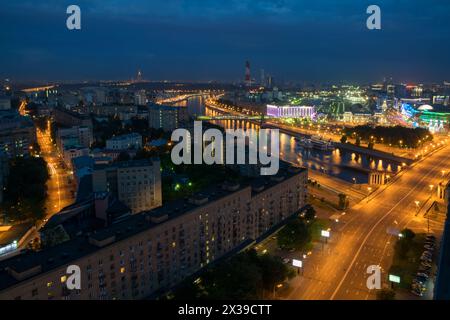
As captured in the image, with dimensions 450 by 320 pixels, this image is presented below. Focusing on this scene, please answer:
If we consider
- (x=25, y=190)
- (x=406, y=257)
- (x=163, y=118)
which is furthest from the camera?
(x=163, y=118)

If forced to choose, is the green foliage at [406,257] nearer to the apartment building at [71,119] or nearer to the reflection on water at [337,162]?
the reflection on water at [337,162]

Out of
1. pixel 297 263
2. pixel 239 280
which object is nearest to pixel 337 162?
pixel 297 263

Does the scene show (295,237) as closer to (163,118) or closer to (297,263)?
(297,263)

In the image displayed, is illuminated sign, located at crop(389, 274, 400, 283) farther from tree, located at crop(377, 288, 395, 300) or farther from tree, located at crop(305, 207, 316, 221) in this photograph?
tree, located at crop(305, 207, 316, 221)

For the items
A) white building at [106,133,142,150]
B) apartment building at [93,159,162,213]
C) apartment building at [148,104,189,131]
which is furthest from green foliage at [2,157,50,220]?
apartment building at [148,104,189,131]

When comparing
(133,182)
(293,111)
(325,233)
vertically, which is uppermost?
(293,111)

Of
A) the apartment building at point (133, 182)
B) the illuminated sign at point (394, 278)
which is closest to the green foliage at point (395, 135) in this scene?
the apartment building at point (133, 182)
